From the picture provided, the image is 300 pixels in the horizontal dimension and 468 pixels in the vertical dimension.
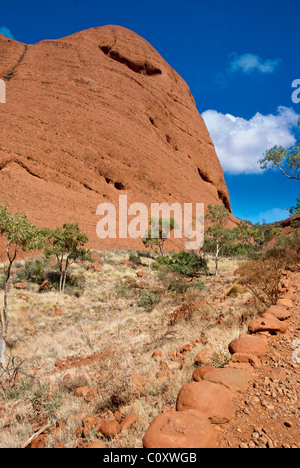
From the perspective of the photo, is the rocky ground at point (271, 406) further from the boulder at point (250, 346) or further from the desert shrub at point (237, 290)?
the desert shrub at point (237, 290)

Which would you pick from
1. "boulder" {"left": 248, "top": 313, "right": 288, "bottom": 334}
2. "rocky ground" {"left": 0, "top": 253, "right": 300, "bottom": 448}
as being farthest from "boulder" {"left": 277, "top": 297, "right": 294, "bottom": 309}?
"boulder" {"left": 248, "top": 313, "right": 288, "bottom": 334}

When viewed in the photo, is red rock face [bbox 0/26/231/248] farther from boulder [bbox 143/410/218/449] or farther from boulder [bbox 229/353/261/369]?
boulder [bbox 143/410/218/449]

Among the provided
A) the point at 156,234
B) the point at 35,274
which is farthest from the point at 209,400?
the point at 156,234

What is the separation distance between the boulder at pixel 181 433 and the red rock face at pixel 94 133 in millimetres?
24768

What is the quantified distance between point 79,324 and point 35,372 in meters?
4.01

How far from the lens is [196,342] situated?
5.19 m

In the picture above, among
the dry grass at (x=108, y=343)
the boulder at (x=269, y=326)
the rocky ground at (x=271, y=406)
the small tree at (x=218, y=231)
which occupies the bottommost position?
the dry grass at (x=108, y=343)

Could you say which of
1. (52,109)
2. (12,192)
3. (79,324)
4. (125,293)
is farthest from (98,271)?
(52,109)

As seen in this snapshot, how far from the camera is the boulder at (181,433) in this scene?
215cm

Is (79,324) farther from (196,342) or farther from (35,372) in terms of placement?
(196,342)

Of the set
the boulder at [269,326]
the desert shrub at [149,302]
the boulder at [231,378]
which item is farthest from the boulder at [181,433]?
the desert shrub at [149,302]

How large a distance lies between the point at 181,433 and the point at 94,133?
36.2m

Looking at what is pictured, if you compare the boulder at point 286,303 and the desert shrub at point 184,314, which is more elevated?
the boulder at point 286,303

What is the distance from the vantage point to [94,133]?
1345 inches
